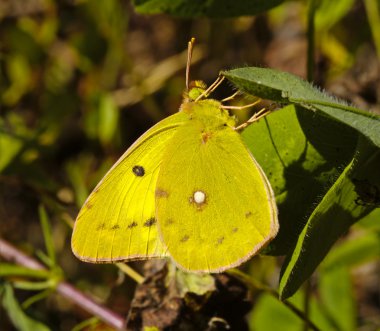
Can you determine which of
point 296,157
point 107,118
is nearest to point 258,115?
point 296,157

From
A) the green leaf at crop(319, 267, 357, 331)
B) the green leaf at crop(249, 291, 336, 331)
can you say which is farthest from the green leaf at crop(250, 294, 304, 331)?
the green leaf at crop(319, 267, 357, 331)

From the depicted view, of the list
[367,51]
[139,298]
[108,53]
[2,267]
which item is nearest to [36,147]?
[2,267]

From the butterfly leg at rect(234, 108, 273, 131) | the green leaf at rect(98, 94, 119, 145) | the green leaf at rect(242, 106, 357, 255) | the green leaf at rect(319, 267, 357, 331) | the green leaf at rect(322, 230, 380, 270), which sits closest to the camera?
the green leaf at rect(242, 106, 357, 255)

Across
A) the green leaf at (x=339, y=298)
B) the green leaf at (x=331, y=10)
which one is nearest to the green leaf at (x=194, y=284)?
the green leaf at (x=339, y=298)

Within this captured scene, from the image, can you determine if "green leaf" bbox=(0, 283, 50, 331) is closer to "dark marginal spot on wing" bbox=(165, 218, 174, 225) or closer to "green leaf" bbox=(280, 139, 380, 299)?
"dark marginal spot on wing" bbox=(165, 218, 174, 225)

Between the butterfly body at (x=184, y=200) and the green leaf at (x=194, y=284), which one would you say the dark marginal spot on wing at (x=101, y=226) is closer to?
the butterfly body at (x=184, y=200)

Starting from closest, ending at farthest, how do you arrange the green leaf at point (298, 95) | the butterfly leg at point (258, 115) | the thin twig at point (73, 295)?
1. the green leaf at point (298, 95)
2. the butterfly leg at point (258, 115)
3. the thin twig at point (73, 295)
